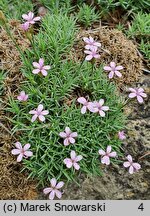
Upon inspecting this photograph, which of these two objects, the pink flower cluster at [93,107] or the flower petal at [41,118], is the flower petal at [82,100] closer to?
the pink flower cluster at [93,107]

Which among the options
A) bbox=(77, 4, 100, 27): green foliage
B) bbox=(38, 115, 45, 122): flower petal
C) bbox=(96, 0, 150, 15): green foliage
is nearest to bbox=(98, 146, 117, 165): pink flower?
bbox=(38, 115, 45, 122): flower petal

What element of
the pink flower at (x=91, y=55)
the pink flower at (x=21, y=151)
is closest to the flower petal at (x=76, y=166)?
the pink flower at (x=21, y=151)

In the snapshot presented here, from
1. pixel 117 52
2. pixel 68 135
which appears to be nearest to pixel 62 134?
pixel 68 135

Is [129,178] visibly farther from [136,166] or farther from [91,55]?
[91,55]

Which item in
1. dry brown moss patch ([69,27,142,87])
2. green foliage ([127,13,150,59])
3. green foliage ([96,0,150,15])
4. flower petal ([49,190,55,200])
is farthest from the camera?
green foliage ([96,0,150,15])

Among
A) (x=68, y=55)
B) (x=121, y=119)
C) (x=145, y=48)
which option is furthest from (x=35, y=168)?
(x=145, y=48)

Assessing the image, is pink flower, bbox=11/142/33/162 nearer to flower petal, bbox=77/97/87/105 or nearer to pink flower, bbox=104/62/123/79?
flower petal, bbox=77/97/87/105
